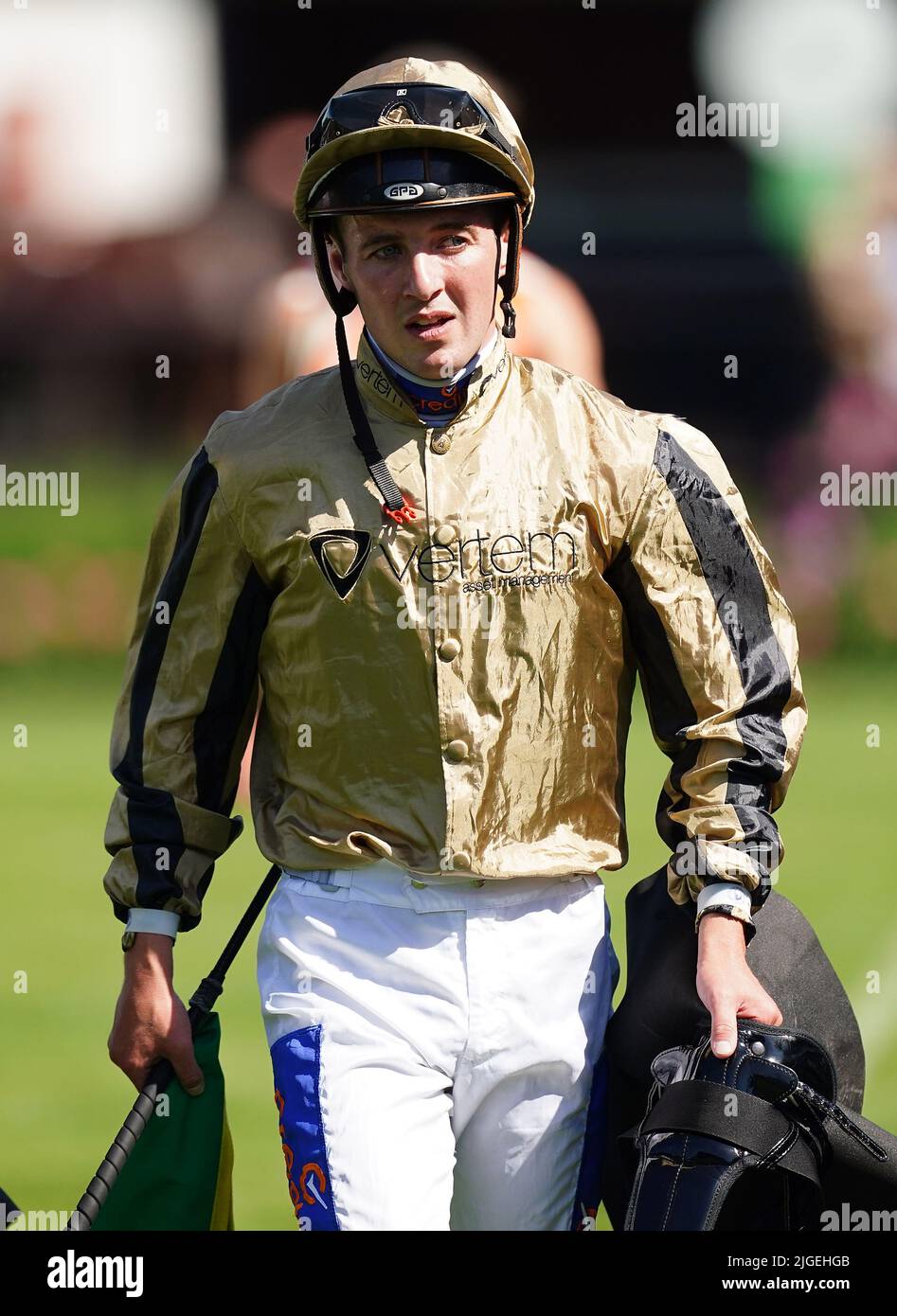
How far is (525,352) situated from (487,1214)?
4.39 meters

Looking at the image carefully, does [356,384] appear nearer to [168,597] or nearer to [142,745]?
[168,597]

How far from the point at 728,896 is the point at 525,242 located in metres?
10.7

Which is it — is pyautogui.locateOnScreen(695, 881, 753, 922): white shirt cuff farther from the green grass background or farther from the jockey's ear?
the green grass background

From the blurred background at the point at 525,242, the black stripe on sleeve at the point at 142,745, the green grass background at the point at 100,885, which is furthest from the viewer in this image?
the blurred background at the point at 525,242

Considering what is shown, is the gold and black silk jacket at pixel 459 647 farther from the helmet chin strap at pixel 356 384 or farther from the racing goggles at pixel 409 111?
the racing goggles at pixel 409 111

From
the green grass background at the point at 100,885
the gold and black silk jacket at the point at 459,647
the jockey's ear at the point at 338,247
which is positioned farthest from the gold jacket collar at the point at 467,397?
the green grass background at the point at 100,885

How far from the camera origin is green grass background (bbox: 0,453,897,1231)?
186 inches

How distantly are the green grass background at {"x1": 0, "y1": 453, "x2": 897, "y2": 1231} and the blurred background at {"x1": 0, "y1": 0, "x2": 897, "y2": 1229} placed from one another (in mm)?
64

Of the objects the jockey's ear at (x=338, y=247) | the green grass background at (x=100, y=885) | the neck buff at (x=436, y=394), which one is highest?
the jockey's ear at (x=338, y=247)

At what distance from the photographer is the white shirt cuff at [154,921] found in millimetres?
2688

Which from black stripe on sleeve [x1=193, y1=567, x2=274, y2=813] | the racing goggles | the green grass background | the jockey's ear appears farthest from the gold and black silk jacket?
the green grass background

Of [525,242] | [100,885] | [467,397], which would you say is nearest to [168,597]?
[467,397]

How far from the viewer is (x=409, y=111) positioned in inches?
102

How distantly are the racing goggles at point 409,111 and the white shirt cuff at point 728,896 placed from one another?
103cm
